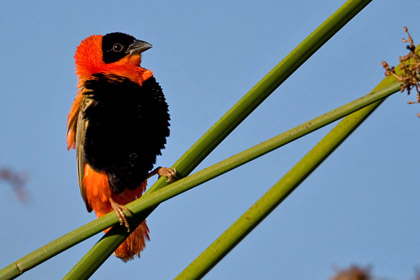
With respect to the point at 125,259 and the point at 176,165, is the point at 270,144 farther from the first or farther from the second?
the point at 125,259

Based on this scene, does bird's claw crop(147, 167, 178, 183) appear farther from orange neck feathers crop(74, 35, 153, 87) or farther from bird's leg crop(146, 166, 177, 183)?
orange neck feathers crop(74, 35, 153, 87)

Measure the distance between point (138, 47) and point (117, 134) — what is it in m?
0.91

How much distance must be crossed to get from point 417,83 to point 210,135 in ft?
1.82

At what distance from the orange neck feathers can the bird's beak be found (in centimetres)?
4

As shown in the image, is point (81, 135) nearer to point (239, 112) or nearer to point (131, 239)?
point (131, 239)

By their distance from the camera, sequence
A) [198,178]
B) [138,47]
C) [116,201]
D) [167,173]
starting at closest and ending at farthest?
[198,178] < [167,173] < [116,201] < [138,47]

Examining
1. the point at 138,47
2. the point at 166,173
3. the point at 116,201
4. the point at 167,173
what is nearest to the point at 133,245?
the point at 116,201

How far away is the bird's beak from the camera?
402 cm

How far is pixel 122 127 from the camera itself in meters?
3.36

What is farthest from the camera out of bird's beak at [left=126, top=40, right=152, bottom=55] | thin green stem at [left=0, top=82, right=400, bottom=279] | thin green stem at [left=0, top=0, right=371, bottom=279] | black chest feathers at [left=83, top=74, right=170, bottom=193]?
bird's beak at [left=126, top=40, right=152, bottom=55]

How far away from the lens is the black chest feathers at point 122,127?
3346 mm

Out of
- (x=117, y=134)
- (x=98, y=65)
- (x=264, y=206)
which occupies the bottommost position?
(x=264, y=206)

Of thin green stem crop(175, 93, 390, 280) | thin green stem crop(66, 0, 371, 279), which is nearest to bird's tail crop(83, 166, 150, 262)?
thin green stem crop(66, 0, 371, 279)

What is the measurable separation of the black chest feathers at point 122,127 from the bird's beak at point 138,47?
1.81 ft
